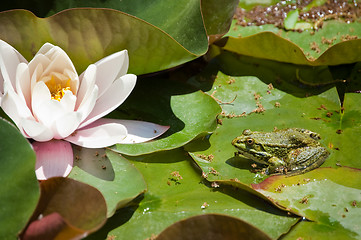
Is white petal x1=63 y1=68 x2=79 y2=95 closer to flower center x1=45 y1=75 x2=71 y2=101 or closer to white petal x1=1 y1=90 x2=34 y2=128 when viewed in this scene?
flower center x1=45 y1=75 x2=71 y2=101

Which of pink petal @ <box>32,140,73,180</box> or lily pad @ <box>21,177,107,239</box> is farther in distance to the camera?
pink petal @ <box>32,140,73,180</box>

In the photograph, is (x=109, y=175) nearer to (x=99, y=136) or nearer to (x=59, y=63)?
(x=99, y=136)

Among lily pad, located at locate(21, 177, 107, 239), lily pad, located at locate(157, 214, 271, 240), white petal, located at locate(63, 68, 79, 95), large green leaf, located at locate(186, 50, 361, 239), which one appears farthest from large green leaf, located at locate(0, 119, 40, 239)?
large green leaf, located at locate(186, 50, 361, 239)

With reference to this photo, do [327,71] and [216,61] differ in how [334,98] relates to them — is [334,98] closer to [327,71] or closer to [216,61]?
[327,71]

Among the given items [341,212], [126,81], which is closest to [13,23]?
[126,81]

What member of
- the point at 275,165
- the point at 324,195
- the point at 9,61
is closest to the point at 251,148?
the point at 275,165
